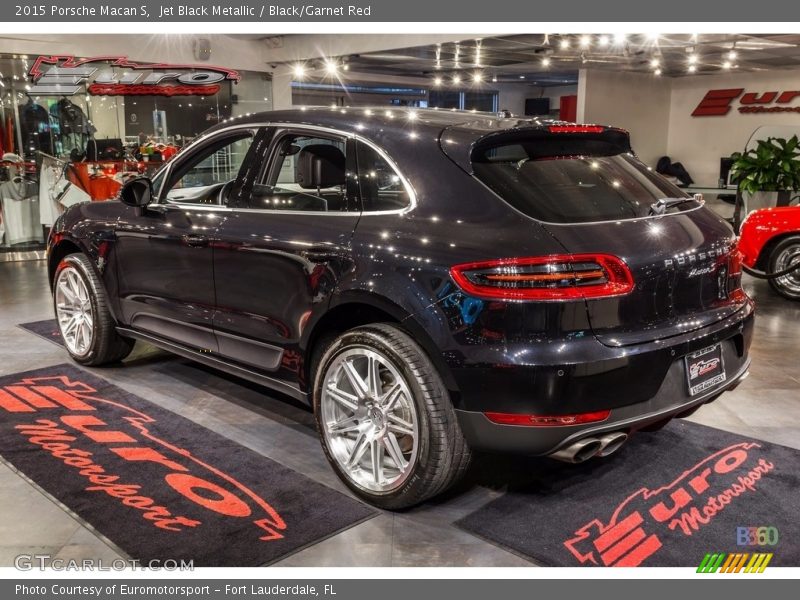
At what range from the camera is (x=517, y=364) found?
8.38 feet

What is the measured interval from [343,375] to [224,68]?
10.5 meters

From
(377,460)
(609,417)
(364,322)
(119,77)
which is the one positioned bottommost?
(377,460)

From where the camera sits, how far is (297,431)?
12.6 ft

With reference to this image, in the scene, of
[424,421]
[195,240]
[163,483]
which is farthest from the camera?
[195,240]

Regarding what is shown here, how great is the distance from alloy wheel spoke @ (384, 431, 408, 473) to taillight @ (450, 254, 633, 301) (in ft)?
2.37

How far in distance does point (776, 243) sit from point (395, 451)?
584 cm

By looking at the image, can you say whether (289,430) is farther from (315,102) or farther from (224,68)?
(315,102)

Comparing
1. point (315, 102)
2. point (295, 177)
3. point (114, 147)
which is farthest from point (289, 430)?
point (315, 102)

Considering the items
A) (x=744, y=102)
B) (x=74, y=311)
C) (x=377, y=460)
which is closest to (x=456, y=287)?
(x=377, y=460)

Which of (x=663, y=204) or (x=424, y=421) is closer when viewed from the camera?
(x=424, y=421)

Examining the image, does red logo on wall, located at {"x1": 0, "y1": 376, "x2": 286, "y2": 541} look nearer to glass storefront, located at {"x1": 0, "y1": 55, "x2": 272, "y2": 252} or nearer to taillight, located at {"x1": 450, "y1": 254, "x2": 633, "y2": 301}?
taillight, located at {"x1": 450, "y1": 254, "x2": 633, "y2": 301}

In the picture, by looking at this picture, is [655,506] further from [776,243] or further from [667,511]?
[776,243]

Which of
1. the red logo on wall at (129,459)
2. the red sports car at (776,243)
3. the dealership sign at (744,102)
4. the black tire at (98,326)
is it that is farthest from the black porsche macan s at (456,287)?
the dealership sign at (744,102)

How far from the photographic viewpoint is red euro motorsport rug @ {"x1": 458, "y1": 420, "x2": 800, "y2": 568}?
2719 mm
